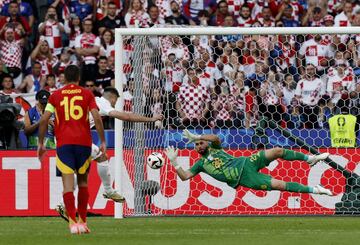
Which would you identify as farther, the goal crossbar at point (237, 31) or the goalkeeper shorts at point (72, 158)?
the goal crossbar at point (237, 31)

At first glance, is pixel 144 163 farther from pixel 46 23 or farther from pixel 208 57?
pixel 46 23

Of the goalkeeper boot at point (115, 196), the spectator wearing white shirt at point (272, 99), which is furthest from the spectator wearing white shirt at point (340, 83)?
the goalkeeper boot at point (115, 196)

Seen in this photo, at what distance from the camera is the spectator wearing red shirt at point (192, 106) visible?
59.5 ft

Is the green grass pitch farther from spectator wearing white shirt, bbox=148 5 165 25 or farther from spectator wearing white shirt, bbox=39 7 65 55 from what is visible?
spectator wearing white shirt, bbox=148 5 165 25

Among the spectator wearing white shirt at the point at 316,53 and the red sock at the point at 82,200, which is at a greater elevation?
the spectator wearing white shirt at the point at 316,53

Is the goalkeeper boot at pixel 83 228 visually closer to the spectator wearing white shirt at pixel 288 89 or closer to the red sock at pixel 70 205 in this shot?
the red sock at pixel 70 205

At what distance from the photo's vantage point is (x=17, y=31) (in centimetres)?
2392

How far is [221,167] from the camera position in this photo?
53.9 feet

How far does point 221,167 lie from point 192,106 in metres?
2.11

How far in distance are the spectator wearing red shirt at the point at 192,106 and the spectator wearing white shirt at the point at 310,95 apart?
1.46 metres

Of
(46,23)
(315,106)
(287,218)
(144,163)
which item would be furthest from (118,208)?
(46,23)

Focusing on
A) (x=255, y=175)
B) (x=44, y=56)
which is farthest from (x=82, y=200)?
(x=44, y=56)

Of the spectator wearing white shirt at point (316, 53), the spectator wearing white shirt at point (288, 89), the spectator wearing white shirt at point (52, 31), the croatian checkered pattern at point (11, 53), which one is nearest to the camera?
the spectator wearing white shirt at point (288, 89)

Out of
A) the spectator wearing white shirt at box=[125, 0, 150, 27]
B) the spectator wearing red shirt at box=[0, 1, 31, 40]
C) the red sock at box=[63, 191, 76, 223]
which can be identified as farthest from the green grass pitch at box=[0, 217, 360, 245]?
the spectator wearing red shirt at box=[0, 1, 31, 40]
